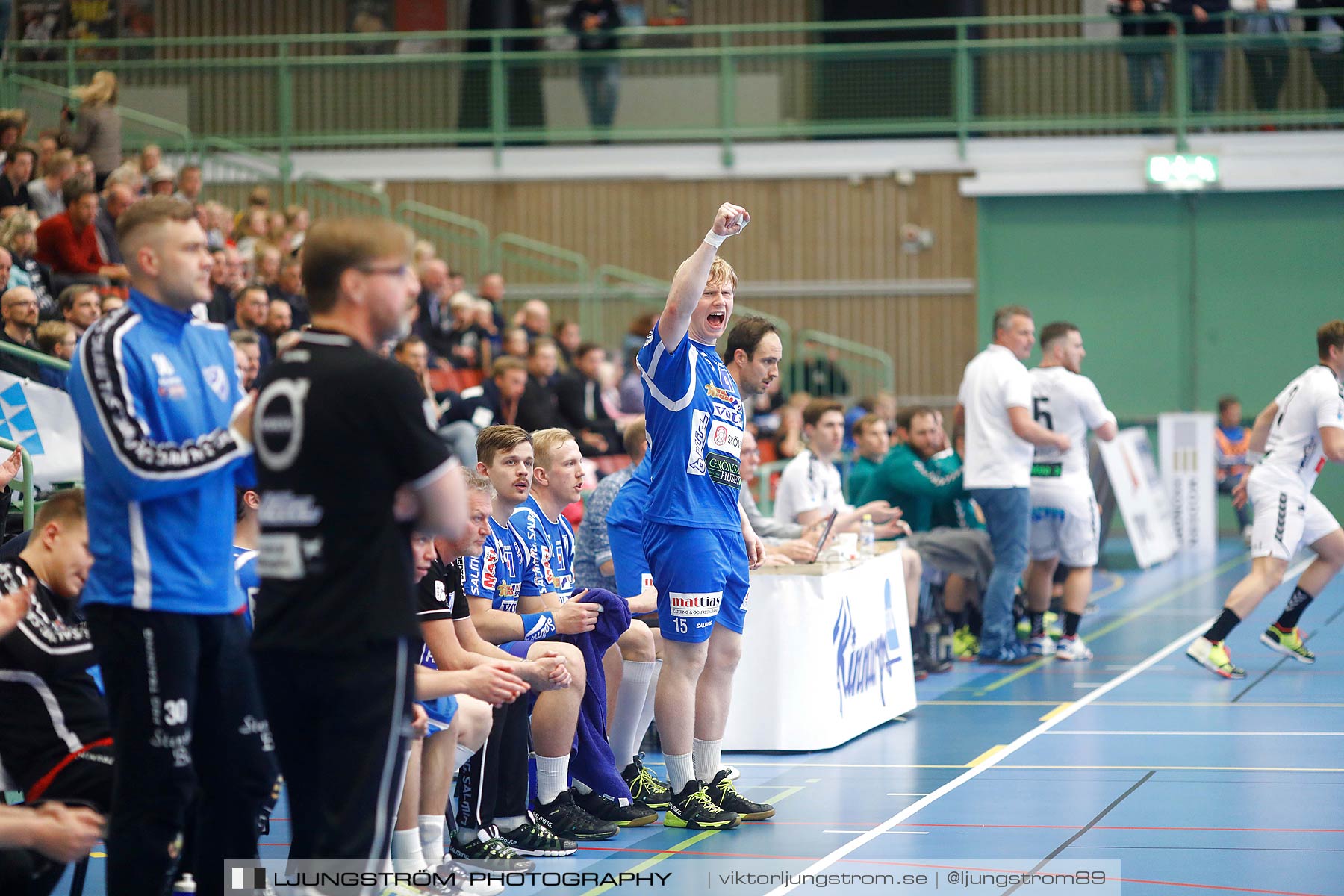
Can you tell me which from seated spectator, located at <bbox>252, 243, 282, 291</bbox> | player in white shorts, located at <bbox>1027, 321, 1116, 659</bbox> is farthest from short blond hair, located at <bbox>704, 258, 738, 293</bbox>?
seated spectator, located at <bbox>252, 243, 282, 291</bbox>

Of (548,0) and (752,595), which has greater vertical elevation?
(548,0)

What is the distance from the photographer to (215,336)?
3.88 metres

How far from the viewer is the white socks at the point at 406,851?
4668mm

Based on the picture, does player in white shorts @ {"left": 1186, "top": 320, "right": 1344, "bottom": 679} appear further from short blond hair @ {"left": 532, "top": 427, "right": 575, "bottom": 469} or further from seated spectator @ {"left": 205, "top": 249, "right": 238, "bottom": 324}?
seated spectator @ {"left": 205, "top": 249, "right": 238, "bottom": 324}

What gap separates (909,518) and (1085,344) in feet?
32.1

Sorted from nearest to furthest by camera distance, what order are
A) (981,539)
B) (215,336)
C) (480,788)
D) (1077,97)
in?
(215,336) → (480,788) → (981,539) → (1077,97)

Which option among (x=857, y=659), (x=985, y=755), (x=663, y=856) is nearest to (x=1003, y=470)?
(x=857, y=659)

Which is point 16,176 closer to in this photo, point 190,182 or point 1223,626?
point 190,182

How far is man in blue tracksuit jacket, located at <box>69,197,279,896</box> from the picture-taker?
354 centimetres

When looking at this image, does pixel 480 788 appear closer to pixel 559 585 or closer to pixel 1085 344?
pixel 559 585

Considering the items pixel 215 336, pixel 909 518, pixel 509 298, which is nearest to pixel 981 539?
pixel 909 518

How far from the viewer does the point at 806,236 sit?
1900 cm

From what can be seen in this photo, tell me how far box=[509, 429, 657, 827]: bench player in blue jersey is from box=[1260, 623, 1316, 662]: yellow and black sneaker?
16.4 feet

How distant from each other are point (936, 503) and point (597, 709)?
15.7 ft
